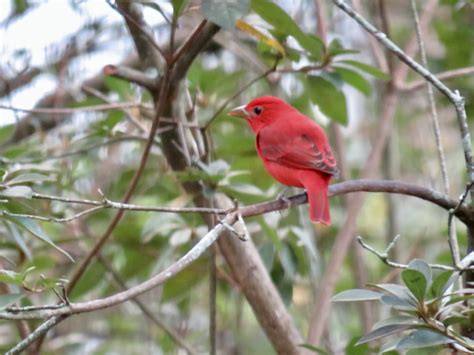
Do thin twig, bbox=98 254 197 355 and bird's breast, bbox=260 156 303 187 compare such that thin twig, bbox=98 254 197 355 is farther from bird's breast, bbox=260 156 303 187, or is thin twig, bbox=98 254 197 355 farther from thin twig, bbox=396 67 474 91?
thin twig, bbox=396 67 474 91

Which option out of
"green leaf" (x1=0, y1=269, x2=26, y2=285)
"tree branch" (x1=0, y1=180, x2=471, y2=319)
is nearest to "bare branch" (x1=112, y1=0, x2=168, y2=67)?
"tree branch" (x1=0, y1=180, x2=471, y2=319)

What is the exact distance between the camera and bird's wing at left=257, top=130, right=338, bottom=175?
9.77ft

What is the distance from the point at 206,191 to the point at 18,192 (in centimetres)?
76

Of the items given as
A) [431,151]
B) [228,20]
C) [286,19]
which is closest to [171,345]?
[286,19]

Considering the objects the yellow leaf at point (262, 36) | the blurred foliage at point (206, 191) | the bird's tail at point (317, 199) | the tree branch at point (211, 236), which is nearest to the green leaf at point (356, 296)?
the blurred foliage at point (206, 191)

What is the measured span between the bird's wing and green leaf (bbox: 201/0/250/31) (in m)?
0.99

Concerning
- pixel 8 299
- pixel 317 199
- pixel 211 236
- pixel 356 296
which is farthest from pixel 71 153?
pixel 356 296

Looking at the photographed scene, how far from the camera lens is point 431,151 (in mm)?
5227

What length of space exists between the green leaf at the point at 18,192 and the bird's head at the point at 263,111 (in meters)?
1.56

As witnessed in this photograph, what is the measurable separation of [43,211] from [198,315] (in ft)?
6.35

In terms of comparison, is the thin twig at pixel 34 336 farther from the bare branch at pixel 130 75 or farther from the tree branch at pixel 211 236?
the bare branch at pixel 130 75

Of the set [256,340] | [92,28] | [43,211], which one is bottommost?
[256,340]

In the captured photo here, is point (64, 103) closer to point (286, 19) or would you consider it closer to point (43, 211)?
point (43, 211)

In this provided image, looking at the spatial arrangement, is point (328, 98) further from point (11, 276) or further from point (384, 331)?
point (11, 276)
